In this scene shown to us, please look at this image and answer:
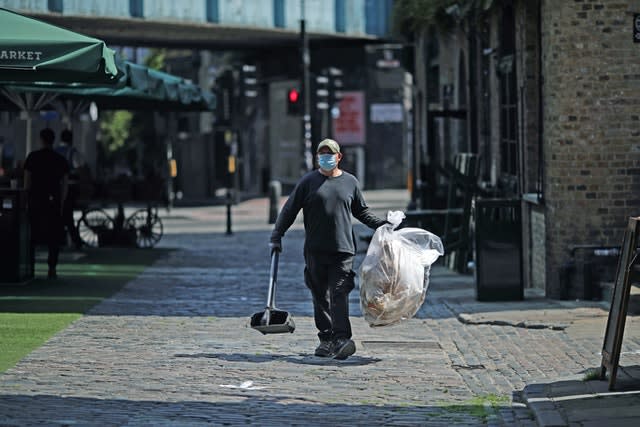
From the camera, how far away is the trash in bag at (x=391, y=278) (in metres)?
12.2

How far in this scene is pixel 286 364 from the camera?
1170cm

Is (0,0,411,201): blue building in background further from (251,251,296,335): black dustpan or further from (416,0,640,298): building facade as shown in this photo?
Result: (251,251,296,335): black dustpan

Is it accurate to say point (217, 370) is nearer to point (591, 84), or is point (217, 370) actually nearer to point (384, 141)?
point (591, 84)

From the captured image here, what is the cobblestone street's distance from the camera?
9469mm

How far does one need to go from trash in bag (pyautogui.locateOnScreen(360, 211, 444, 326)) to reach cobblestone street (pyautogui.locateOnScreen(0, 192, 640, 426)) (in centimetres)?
38

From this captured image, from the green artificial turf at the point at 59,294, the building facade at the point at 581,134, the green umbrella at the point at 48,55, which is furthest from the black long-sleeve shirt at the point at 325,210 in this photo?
the building facade at the point at 581,134

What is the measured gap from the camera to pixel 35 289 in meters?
17.3

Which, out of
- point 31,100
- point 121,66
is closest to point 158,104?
point 31,100

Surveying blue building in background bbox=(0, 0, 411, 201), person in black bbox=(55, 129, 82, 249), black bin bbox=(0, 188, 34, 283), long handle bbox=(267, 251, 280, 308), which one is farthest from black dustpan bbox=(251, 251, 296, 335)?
blue building in background bbox=(0, 0, 411, 201)

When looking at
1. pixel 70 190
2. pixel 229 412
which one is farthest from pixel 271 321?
pixel 70 190

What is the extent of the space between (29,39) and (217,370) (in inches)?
189

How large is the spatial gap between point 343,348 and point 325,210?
3.59 ft

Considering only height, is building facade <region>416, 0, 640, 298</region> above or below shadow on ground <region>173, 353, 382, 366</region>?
above

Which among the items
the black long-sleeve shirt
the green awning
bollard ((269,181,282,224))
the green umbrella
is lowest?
bollard ((269,181,282,224))
